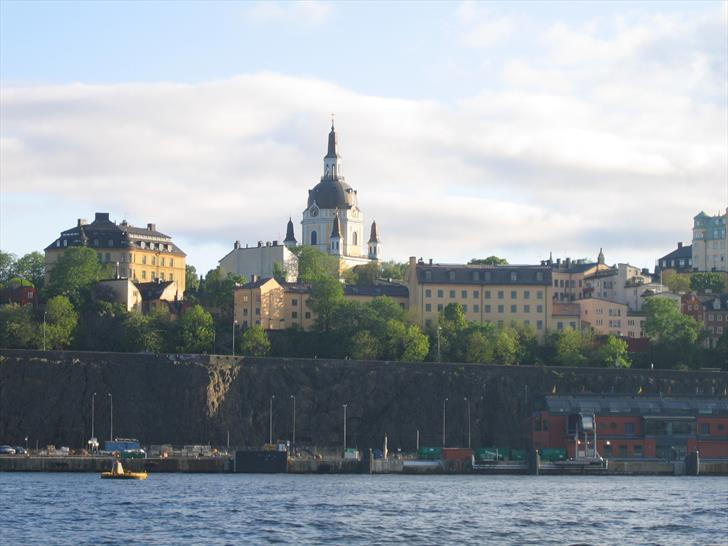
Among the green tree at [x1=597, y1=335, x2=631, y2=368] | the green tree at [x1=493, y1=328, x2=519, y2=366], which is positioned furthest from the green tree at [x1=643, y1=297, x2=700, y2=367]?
the green tree at [x1=493, y1=328, x2=519, y2=366]

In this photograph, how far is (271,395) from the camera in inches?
6526

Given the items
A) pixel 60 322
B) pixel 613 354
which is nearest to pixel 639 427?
pixel 613 354

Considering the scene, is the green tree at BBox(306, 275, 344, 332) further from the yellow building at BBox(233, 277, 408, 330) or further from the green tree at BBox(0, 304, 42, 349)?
the green tree at BBox(0, 304, 42, 349)

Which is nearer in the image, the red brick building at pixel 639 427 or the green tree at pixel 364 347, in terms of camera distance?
the red brick building at pixel 639 427

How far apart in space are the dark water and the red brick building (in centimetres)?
1998

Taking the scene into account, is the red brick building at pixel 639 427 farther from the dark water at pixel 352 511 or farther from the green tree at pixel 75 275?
the green tree at pixel 75 275

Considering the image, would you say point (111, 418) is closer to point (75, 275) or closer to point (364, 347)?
point (364, 347)

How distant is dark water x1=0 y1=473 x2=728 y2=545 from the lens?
89188 millimetres

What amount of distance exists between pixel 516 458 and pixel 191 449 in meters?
29.8

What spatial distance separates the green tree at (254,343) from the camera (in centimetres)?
17900

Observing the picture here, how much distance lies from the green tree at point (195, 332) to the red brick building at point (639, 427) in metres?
38.6

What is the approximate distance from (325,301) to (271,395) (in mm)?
26861

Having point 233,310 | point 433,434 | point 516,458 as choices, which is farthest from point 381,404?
point 233,310

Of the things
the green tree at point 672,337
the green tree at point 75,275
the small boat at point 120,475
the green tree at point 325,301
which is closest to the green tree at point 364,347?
the green tree at point 325,301
